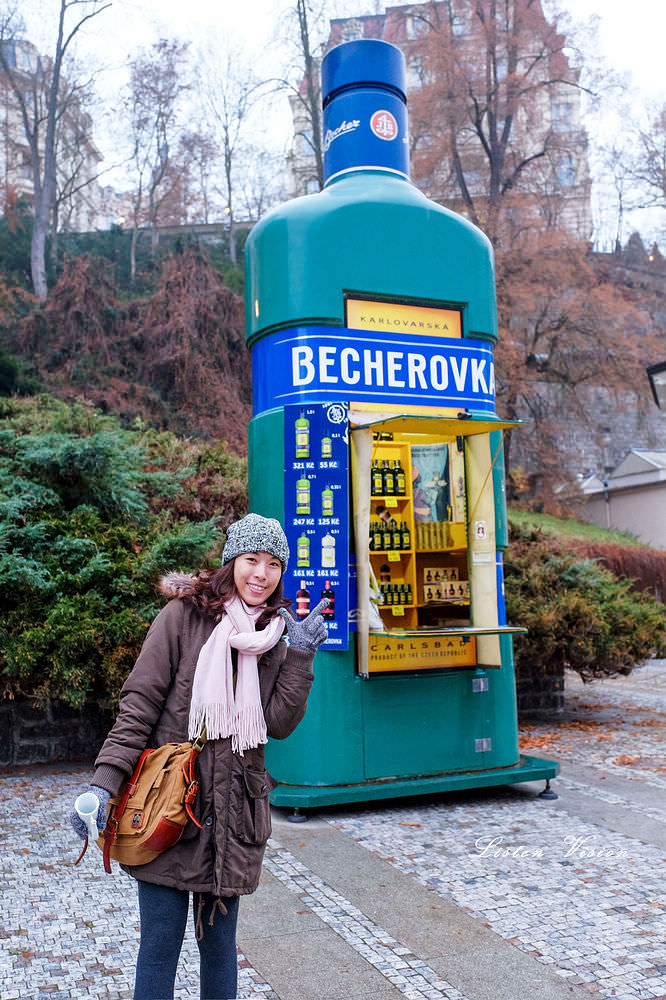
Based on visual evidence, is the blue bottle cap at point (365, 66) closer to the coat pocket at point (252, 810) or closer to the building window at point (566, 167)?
the coat pocket at point (252, 810)

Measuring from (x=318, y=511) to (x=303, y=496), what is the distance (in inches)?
5.7

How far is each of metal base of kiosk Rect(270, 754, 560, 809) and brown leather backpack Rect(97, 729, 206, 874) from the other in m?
3.23

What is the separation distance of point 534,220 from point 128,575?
20203mm

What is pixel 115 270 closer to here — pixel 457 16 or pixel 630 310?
pixel 457 16

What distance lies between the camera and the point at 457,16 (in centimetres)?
2536

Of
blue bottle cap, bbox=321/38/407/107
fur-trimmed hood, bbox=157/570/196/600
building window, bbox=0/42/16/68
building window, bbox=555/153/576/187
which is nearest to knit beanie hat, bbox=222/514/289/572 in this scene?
fur-trimmed hood, bbox=157/570/196/600

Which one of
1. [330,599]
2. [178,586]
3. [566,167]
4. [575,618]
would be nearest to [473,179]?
[566,167]

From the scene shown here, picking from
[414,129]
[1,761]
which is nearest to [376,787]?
[1,761]

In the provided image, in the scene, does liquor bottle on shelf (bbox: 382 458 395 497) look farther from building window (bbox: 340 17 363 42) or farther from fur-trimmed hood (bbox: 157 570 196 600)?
building window (bbox: 340 17 363 42)

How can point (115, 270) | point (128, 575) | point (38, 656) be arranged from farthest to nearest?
point (115, 270), point (128, 575), point (38, 656)

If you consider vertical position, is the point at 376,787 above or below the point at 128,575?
below

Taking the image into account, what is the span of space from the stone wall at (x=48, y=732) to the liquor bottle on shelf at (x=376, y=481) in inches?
118

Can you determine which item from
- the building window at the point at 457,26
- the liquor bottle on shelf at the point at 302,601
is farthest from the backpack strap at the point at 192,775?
the building window at the point at 457,26

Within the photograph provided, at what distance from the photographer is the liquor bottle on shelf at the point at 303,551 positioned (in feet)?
19.4
